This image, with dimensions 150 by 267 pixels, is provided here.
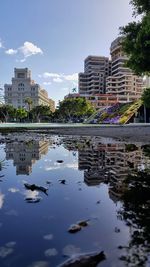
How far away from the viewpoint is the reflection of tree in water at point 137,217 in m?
2.47

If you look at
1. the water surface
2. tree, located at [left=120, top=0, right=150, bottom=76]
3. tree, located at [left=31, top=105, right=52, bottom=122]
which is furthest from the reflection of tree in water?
tree, located at [left=31, top=105, right=52, bottom=122]

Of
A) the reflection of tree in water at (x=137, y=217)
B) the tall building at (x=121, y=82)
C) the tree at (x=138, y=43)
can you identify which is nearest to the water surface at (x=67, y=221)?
the reflection of tree in water at (x=137, y=217)

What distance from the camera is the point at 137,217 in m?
3.46

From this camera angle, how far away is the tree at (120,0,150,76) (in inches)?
591

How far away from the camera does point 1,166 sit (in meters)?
7.48

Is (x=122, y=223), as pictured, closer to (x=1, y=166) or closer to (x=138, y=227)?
(x=138, y=227)

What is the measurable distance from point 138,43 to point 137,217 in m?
13.2

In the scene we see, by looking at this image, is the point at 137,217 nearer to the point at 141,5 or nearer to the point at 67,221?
the point at 67,221

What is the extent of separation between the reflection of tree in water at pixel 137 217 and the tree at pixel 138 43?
35.9 ft

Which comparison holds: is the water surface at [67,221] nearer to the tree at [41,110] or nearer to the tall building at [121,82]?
the tree at [41,110]

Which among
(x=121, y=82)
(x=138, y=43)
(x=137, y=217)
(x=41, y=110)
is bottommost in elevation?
(x=137, y=217)

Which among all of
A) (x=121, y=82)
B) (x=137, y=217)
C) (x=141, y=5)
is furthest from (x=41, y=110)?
(x=137, y=217)

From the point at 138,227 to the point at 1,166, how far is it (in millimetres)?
5079

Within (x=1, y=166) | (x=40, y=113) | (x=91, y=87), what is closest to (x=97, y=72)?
(x=91, y=87)
